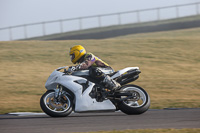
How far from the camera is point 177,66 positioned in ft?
63.5

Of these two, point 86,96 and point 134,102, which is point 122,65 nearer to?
point 134,102

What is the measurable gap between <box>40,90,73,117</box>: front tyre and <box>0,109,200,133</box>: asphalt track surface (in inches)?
6.2

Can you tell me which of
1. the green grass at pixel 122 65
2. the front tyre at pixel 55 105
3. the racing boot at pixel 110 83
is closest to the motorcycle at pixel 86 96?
the front tyre at pixel 55 105

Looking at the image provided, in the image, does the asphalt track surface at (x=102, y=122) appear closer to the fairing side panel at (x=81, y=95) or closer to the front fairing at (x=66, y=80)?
the fairing side panel at (x=81, y=95)

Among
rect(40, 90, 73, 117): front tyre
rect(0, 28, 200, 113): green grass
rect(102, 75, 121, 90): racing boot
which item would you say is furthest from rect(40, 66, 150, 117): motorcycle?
rect(0, 28, 200, 113): green grass

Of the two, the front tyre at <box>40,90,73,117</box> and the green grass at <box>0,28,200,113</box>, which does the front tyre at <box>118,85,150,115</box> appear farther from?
the green grass at <box>0,28,200,113</box>

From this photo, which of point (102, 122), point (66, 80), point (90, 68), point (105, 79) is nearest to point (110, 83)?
point (105, 79)

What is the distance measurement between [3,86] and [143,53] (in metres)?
9.74

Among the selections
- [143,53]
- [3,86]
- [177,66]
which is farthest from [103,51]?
[3,86]

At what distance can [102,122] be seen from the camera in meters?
7.42

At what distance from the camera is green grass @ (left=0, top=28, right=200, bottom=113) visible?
1250 cm

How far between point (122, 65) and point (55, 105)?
11.9m

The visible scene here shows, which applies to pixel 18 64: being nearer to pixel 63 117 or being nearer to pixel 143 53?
pixel 143 53

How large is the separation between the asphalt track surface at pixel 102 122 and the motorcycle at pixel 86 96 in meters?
0.20
